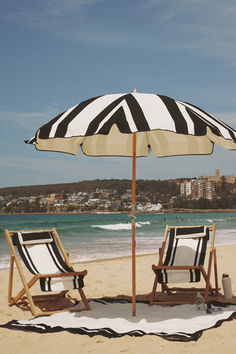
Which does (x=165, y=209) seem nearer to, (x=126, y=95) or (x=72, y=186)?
(x=72, y=186)

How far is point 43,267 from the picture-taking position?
436 cm

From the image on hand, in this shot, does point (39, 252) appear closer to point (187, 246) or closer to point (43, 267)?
point (43, 267)

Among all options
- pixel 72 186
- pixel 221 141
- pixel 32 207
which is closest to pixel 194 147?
pixel 221 141

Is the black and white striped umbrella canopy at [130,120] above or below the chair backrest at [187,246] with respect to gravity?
above

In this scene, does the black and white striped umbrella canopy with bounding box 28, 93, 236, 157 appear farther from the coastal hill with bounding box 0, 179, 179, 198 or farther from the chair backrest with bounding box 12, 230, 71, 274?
the coastal hill with bounding box 0, 179, 179, 198

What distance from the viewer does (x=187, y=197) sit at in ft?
264

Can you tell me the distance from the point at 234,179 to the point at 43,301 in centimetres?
7887

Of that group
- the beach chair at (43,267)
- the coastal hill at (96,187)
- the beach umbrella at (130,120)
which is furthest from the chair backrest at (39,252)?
the coastal hill at (96,187)

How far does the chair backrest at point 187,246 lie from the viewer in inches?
182

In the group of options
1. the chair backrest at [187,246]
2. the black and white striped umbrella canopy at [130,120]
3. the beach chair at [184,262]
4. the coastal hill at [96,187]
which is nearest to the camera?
the black and white striped umbrella canopy at [130,120]

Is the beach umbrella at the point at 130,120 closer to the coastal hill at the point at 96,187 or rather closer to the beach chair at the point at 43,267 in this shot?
the beach chair at the point at 43,267

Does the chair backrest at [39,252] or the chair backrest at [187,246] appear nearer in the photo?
the chair backrest at [39,252]

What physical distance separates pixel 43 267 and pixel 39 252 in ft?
0.82

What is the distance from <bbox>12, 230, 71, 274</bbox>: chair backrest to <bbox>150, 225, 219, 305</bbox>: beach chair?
984 millimetres
